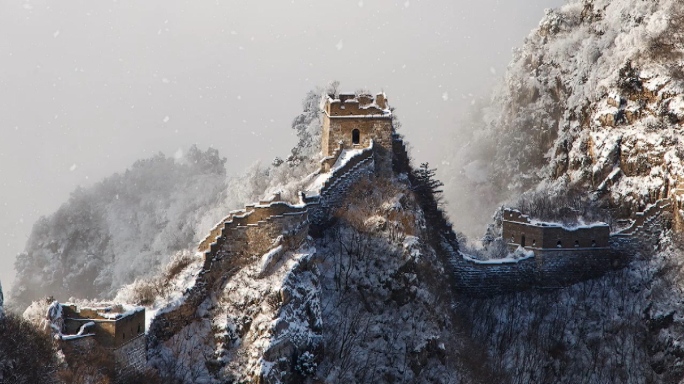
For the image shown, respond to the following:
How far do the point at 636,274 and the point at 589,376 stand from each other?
6.57 m

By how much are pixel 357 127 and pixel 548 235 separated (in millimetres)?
11407

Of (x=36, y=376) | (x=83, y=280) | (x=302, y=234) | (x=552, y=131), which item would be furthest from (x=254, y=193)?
(x=36, y=376)

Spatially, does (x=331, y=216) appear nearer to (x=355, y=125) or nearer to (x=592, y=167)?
(x=355, y=125)

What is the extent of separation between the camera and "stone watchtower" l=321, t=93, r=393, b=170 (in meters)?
54.6

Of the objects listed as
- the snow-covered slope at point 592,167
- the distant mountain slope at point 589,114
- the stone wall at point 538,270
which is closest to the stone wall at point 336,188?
the stone wall at point 538,270

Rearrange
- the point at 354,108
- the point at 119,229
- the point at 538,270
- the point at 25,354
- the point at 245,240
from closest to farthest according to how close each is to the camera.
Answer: the point at 25,354, the point at 245,240, the point at 354,108, the point at 538,270, the point at 119,229

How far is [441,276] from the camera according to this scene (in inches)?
2121

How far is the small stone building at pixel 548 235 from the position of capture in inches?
2298

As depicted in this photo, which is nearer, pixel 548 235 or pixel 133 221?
pixel 548 235

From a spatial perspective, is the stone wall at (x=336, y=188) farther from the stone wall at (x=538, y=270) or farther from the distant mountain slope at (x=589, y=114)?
the distant mountain slope at (x=589, y=114)

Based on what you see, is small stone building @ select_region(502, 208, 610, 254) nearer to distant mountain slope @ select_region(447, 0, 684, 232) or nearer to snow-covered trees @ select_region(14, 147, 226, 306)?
Answer: distant mountain slope @ select_region(447, 0, 684, 232)

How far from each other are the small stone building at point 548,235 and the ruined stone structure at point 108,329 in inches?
901

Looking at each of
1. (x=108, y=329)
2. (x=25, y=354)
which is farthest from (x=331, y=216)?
(x=25, y=354)

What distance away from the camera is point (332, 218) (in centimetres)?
5216
